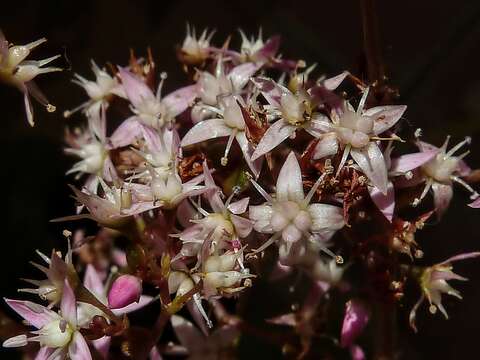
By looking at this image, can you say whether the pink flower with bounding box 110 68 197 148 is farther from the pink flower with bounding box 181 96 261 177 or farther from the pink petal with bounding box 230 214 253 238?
the pink petal with bounding box 230 214 253 238

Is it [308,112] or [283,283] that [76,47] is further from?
[308,112]

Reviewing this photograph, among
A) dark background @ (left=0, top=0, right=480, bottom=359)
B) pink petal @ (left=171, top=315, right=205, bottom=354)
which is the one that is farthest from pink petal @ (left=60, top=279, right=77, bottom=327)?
dark background @ (left=0, top=0, right=480, bottom=359)

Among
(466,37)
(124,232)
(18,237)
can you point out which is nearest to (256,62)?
(124,232)

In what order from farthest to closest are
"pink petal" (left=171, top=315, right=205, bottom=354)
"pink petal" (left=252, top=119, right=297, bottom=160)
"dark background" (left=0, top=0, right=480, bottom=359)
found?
"dark background" (left=0, top=0, right=480, bottom=359) → "pink petal" (left=171, top=315, right=205, bottom=354) → "pink petal" (left=252, top=119, right=297, bottom=160)

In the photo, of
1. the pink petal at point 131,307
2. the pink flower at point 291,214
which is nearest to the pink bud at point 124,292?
the pink petal at point 131,307

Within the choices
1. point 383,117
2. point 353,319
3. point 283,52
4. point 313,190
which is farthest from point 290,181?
point 283,52
